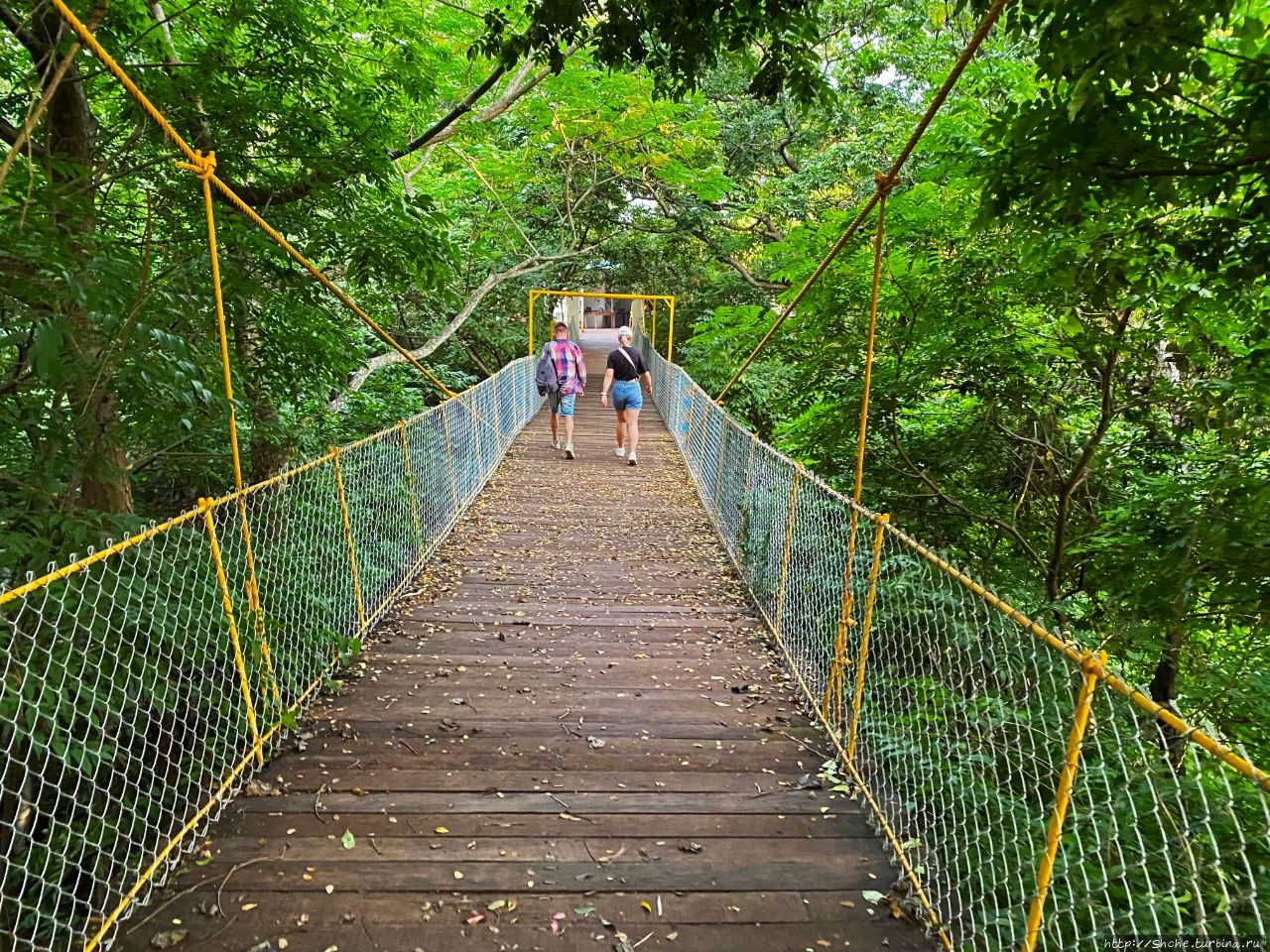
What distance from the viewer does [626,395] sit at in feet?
28.9

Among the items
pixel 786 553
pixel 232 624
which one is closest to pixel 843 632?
pixel 786 553

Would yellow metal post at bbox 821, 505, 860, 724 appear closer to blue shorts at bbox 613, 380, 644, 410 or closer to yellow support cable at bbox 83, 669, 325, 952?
yellow support cable at bbox 83, 669, 325, 952

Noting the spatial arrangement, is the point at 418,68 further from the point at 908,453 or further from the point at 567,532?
the point at 908,453

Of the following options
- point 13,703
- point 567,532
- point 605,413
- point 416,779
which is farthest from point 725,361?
point 13,703

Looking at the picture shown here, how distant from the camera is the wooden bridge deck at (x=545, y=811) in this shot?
2.02 metres

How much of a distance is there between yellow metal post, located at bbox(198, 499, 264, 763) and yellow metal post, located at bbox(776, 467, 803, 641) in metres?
2.58

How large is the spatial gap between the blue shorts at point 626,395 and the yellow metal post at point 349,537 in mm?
5129

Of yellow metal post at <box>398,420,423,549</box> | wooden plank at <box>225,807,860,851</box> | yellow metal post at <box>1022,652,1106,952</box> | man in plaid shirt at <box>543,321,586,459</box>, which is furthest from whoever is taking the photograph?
man in plaid shirt at <box>543,321,586,459</box>

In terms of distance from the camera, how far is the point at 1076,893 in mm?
1916

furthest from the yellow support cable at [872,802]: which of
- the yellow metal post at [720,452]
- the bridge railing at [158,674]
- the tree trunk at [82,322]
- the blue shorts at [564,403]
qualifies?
the blue shorts at [564,403]

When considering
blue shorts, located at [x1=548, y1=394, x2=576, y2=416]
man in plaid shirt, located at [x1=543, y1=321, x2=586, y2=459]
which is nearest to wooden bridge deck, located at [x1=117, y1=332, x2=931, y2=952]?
man in plaid shirt, located at [x1=543, y1=321, x2=586, y2=459]

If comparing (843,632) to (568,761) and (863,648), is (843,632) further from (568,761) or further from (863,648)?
(568,761)

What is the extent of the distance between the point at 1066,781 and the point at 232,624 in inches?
100

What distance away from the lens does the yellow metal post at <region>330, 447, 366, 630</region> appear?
366cm
